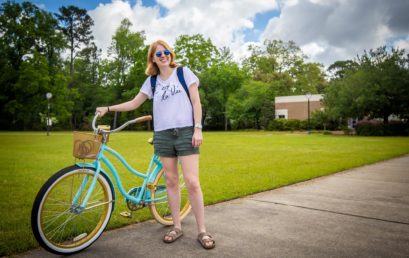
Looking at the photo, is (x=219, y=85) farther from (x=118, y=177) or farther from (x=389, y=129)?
(x=118, y=177)

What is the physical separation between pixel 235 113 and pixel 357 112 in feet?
63.6

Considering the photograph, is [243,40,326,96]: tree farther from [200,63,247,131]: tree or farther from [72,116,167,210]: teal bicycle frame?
[72,116,167,210]: teal bicycle frame

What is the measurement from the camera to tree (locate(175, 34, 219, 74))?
5066 centimetres

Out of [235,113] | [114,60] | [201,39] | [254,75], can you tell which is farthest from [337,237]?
[254,75]

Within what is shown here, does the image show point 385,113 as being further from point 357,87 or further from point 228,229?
point 228,229

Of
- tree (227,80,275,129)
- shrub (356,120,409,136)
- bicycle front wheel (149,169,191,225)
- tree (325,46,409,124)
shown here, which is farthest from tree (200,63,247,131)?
bicycle front wheel (149,169,191,225)

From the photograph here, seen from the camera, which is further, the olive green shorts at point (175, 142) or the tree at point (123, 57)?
the tree at point (123, 57)

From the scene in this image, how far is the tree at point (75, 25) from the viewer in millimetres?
57000

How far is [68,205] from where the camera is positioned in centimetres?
304

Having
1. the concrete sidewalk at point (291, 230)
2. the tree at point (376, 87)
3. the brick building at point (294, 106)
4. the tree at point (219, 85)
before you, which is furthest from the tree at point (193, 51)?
the concrete sidewalk at point (291, 230)

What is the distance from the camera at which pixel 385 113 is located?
31781mm

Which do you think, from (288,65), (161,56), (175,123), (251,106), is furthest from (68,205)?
(288,65)

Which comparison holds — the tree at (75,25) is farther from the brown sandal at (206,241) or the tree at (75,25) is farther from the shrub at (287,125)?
the brown sandal at (206,241)

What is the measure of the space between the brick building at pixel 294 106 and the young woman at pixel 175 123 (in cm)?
4747
